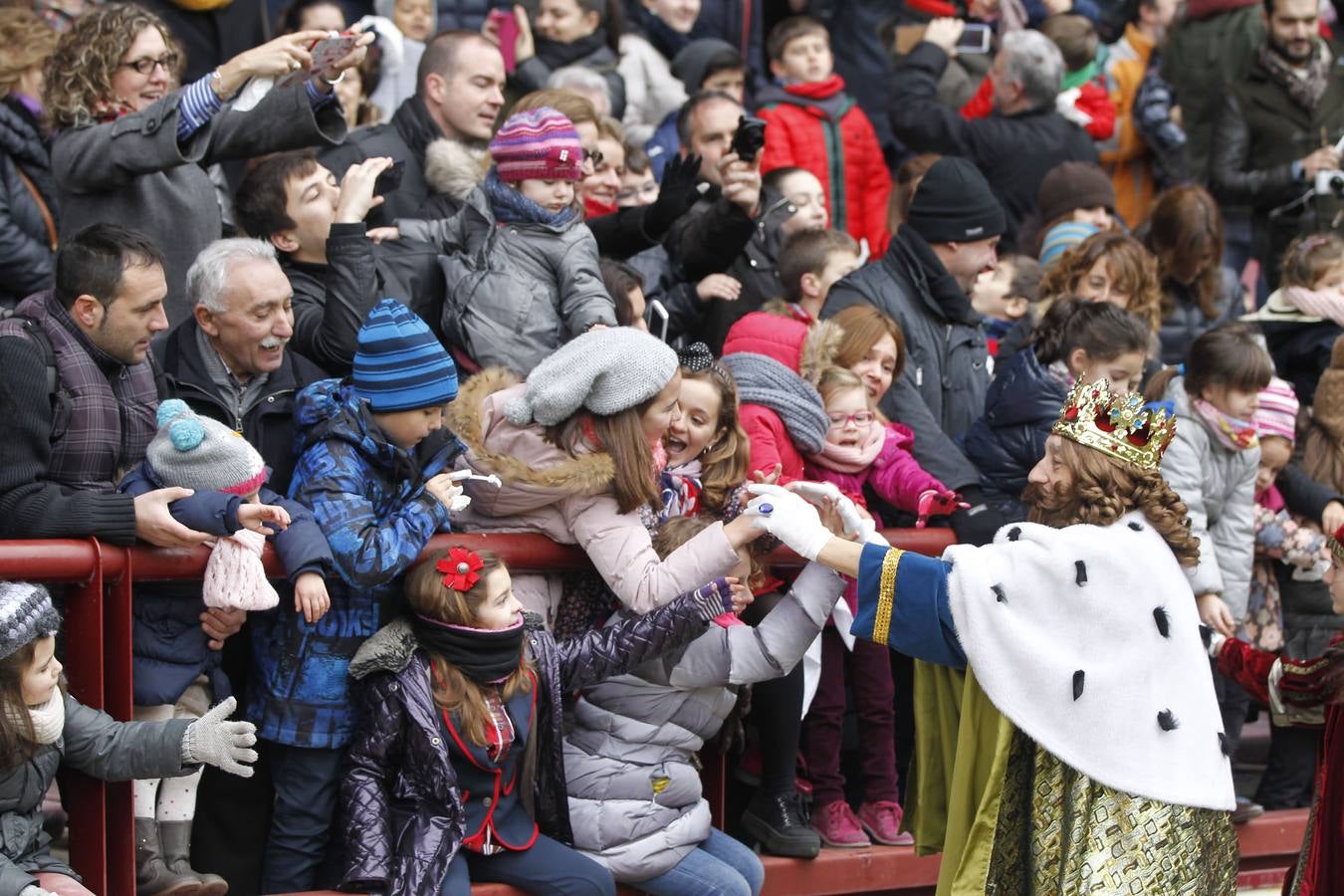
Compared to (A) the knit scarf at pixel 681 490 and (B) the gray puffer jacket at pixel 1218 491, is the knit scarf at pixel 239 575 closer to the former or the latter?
(A) the knit scarf at pixel 681 490

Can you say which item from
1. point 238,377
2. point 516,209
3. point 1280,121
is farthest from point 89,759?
point 1280,121

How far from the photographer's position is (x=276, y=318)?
210 inches

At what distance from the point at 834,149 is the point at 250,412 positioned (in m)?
5.09

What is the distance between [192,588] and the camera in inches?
194

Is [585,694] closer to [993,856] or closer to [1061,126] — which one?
[993,856]

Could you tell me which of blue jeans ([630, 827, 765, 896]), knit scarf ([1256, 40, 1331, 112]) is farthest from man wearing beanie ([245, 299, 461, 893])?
knit scarf ([1256, 40, 1331, 112])

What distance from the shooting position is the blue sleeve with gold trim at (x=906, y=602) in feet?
16.0

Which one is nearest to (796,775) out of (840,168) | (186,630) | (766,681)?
(766,681)

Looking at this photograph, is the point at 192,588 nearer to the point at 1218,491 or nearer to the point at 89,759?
the point at 89,759

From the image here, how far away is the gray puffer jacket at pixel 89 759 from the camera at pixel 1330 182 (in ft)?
23.4

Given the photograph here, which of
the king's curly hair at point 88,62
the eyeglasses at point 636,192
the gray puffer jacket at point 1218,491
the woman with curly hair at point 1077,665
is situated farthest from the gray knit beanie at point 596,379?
the eyeglasses at point 636,192

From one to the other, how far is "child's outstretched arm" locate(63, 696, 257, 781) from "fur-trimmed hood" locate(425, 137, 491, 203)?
9.31 ft

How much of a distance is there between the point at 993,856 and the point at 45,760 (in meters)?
2.41

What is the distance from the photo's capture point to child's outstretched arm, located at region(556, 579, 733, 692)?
5.04 m
